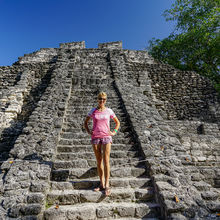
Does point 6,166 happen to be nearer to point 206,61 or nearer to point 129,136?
point 129,136

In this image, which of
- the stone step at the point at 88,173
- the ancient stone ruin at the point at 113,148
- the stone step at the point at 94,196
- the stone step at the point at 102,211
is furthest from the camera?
the stone step at the point at 88,173

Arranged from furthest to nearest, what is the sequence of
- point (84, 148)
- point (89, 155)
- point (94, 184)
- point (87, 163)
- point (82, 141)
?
1. point (82, 141)
2. point (84, 148)
3. point (89, 155)
4. point (87, 163)
5. point (94, 184)

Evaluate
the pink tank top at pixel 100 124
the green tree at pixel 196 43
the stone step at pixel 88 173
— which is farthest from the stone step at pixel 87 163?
the green tree at pixel 196 43

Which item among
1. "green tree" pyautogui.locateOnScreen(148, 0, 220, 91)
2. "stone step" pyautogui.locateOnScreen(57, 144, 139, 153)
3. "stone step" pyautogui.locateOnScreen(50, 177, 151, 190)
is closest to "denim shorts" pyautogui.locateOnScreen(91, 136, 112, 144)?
"stone step" pyautogui.locateOnScreen(50, 177, 151, 190)

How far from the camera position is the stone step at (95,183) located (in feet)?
8.91

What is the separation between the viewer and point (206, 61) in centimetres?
1089

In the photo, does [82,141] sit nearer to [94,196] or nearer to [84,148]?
[84,148]

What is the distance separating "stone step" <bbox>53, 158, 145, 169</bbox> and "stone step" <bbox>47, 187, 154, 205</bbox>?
57 centimetres

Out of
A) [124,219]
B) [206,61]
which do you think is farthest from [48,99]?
[206,61]

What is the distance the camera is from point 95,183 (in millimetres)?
2781

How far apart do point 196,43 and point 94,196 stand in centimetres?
1250

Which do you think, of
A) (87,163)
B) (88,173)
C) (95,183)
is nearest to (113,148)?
(87,163)

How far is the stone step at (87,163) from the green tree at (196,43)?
9.45 metres

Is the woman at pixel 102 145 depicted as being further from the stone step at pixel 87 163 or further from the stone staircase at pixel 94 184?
the stone step at pixel 87 163
